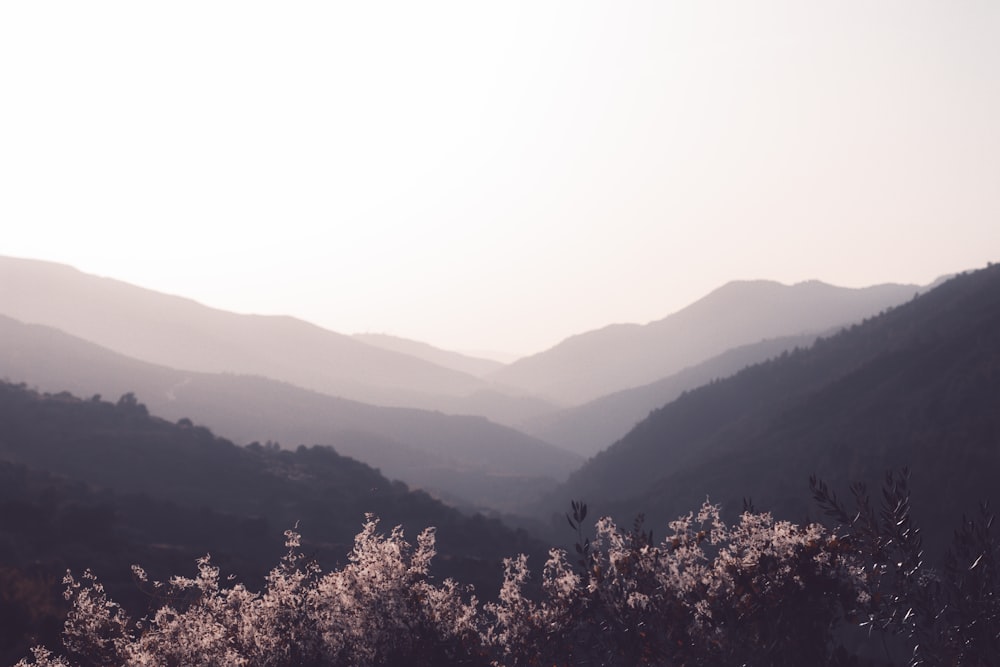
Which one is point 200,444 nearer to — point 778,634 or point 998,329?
point 778,634

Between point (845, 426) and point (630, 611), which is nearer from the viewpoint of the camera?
point (630, 611)

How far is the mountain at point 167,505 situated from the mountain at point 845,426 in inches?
1422

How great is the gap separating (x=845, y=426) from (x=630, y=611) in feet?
328

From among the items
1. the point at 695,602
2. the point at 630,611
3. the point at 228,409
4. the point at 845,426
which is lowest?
the point at 845,426

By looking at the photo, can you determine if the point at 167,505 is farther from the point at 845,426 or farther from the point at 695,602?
the point at 845,426

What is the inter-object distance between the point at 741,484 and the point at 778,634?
96115mm

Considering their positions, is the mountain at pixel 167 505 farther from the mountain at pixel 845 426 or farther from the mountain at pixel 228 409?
the mountain at pixel 228 409

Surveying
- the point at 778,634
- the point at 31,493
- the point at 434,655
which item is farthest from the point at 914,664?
the point at 31,493

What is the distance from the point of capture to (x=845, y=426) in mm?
106312

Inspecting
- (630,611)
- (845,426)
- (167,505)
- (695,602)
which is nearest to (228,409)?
(167,505)

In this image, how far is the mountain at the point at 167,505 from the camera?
4781 cm

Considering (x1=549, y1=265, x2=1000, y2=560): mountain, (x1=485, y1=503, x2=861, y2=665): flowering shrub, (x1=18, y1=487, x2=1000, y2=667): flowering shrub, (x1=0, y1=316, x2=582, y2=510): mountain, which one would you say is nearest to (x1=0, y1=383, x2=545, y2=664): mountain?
(x1=18, y1=487, x2=1000, y2=667): flowering shrub

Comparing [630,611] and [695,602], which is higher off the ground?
[695,602]

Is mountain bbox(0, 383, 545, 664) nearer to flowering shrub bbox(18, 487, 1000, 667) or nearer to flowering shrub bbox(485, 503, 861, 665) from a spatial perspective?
flowering shrub bbox(18, 487, 1000, 667)
